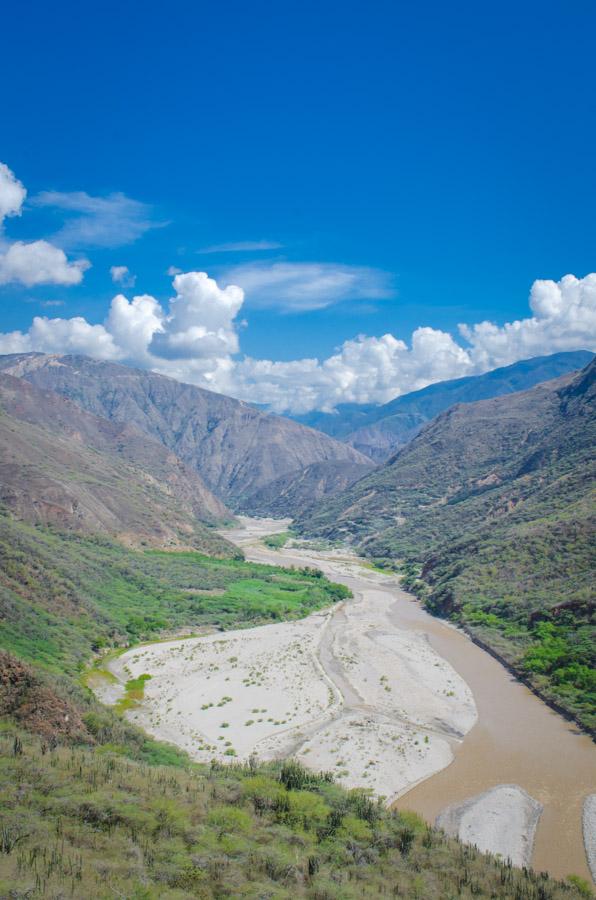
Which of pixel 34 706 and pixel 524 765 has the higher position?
pixel 34 706

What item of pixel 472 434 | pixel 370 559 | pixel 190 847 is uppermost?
pixel 472 434

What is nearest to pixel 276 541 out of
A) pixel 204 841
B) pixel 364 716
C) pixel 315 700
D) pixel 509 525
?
pixel 509 525

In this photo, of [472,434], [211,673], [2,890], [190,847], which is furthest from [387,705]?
[472,434]

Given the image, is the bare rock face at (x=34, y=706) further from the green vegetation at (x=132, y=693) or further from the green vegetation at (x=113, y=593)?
the green vegetation at (x=113, y=593)

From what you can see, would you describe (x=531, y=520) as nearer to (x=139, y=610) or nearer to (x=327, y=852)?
(x=139, y=610)

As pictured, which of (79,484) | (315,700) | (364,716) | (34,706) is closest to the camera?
(34,706)

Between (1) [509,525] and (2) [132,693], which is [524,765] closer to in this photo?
(2) [132,693]

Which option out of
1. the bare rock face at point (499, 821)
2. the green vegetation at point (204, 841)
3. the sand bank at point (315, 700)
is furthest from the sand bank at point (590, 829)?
the sand bank at point (315, 700)

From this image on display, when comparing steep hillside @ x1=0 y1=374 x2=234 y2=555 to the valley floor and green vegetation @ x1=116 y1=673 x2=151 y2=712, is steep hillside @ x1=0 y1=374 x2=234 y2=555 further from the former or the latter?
green vegetation @ x1=116 y1=673 x2=151 y2=712
